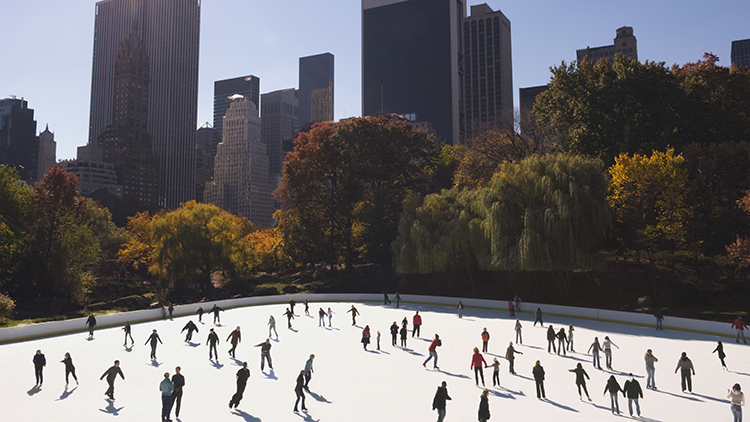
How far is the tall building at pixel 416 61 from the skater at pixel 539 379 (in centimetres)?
16959

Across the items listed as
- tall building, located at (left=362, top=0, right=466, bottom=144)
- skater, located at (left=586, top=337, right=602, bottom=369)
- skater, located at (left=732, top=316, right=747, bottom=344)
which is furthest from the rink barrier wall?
tall building, located at (left=362, top=0, right=466, bottom=144)

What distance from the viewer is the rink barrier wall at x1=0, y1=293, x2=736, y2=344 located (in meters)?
27.7

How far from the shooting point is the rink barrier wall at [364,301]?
1091 inches

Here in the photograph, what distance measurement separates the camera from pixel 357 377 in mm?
18453

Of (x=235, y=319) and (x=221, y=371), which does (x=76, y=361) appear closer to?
(x=221, y=371)

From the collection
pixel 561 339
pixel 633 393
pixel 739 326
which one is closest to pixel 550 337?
pixel 561 339

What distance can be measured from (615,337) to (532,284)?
52.0 ft

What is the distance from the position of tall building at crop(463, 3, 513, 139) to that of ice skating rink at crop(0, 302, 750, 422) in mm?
175945

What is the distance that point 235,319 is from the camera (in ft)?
114

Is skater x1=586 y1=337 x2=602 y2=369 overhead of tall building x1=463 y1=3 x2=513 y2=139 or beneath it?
beneath

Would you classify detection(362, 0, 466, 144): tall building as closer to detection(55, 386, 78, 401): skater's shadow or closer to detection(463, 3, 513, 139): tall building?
detection(463, 3, 513, 139): tall building

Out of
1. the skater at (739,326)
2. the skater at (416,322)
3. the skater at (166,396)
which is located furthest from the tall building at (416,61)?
the skater at (166,396)

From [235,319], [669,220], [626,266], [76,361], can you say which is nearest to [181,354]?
[76,361]

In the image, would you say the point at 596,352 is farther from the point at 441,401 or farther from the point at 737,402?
the point at 441,401
